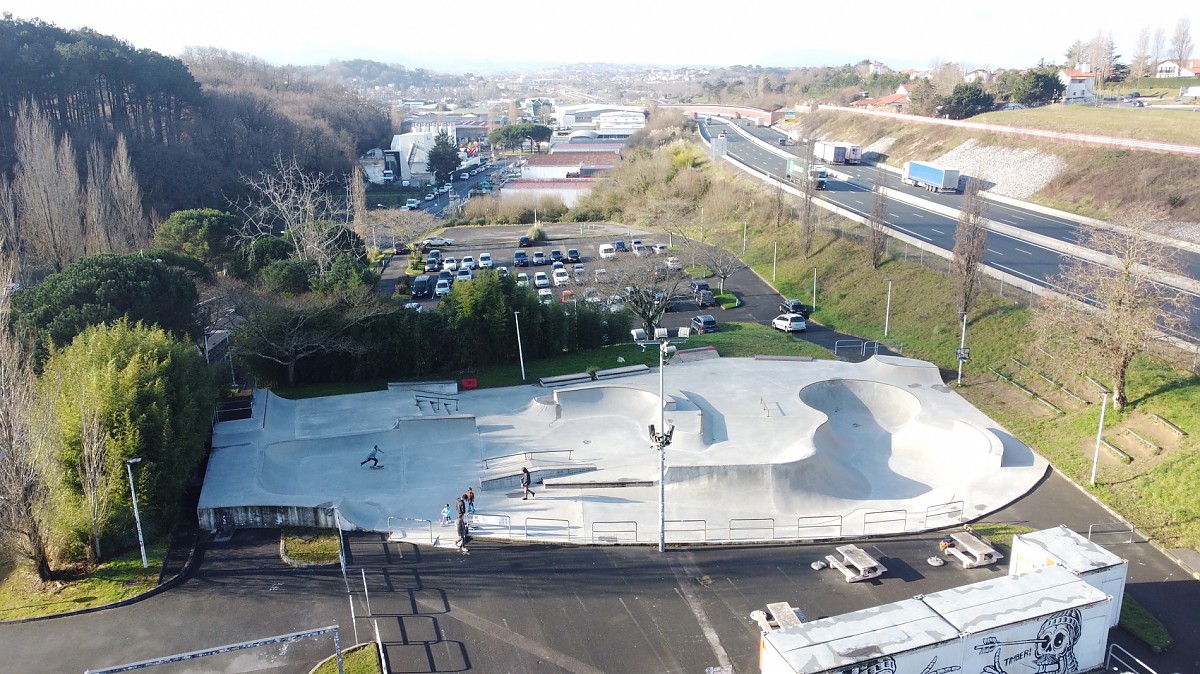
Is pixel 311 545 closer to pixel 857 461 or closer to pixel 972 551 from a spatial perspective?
pixel 972 551

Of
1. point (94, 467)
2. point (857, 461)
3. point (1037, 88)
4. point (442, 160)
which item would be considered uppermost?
point (1037, 88)

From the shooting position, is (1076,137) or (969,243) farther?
(1076,137)

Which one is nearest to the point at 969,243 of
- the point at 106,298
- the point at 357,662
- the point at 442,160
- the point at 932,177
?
the point at 932,177

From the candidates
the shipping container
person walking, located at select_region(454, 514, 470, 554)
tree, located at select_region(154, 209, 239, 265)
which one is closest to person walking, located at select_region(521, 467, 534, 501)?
person walking, located at select_region(454, 514, 470, 554)

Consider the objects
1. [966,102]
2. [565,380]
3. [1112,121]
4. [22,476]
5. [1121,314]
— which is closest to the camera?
[22,476]

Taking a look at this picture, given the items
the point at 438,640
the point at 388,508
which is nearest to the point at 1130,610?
the point at 438,640

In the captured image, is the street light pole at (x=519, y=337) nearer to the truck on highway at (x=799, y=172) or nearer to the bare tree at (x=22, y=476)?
the bare tree at (x=22, y=476)
